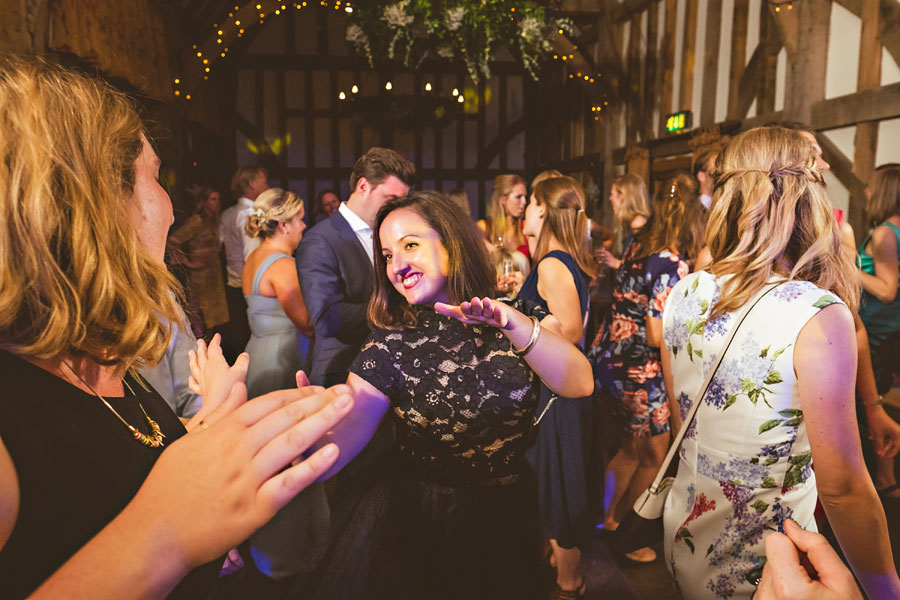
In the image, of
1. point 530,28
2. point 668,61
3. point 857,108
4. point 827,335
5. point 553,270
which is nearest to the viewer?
point 827,335

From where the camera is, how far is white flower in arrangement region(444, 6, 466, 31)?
221 inches

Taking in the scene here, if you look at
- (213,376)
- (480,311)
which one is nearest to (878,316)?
(480,311)

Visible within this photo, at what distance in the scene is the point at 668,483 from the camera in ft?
4.58

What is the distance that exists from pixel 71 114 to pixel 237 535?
0.55 meters

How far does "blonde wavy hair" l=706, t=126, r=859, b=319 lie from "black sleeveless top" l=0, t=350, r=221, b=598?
1.22 metres

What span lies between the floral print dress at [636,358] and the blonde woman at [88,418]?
2.44 meters

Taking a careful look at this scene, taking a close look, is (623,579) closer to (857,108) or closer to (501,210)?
(501,210)

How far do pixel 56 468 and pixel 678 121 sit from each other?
6735mm

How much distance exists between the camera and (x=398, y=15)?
5539 millimetres

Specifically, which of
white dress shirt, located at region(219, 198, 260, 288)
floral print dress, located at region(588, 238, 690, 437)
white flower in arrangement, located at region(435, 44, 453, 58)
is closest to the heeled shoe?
floral print dress, located at region(588, 238, 690, 437)

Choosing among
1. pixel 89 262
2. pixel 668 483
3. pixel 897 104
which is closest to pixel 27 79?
pixel 89 262

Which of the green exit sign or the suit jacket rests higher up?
the green exit sign

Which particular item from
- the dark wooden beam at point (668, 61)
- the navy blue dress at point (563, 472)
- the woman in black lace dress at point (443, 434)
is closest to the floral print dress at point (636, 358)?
the navy blue dress at point (563, 472)

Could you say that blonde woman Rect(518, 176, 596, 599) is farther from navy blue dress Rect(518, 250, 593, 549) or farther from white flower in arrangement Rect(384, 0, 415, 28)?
white flower in arrangement Rect(384, 0, 415, 28)
